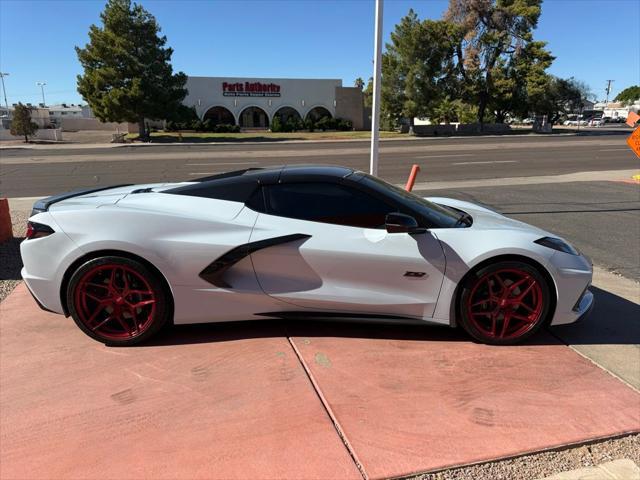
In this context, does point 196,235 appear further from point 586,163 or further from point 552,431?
point 586,163

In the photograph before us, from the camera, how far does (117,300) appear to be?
11.4ft

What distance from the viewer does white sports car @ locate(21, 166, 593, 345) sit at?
11.2 ft

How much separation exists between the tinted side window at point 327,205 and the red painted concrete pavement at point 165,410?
0.98m

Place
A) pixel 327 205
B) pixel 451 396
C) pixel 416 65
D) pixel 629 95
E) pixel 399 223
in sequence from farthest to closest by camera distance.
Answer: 1. pixel 629 95
2. pixel 416 65
3. pixel 327 205
4. pixel 399 223
5. pixel 451 396

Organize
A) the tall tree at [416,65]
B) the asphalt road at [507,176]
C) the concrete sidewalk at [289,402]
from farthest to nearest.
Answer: the tall tree at [416,65] < the asphalt road at [507,176] < the concrete sidewalk at [289,402]

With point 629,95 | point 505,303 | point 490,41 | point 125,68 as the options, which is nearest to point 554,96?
point 490,41

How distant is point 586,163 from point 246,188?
60.9 ft

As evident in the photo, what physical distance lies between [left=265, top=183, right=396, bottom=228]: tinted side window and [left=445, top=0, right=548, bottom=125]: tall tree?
168 feet

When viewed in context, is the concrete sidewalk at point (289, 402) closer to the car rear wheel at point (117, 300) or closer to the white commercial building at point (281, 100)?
the car rear wheel at point (117, 300)

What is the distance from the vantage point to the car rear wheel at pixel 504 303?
3.45 metres

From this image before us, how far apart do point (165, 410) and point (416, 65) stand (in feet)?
161

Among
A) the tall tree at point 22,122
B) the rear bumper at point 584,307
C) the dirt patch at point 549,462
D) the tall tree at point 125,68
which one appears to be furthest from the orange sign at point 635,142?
the tall tree at point 22,122

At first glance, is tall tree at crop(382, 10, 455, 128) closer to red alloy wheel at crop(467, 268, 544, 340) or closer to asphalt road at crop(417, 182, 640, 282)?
asphalt road at crop(417, 182, 640, 282)

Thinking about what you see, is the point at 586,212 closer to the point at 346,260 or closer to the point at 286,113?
the point at 346,260
